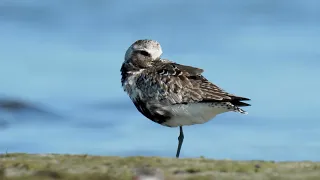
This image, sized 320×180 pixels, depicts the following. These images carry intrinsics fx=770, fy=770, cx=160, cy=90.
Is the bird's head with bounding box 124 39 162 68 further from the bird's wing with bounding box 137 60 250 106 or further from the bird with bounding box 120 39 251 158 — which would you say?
the bird's wing with bounding box 137 60 250 106

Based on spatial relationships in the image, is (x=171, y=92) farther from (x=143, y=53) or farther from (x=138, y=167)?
(x=138, y=167)

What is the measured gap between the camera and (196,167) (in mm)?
10867

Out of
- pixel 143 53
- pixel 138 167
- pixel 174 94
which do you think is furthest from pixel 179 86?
pixel 138 167

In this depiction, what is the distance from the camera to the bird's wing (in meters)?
17.7

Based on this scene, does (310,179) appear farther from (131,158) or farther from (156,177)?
(131,158)

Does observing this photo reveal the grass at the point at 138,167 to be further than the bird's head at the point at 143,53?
No

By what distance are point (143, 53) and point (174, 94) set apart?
5.51 ft

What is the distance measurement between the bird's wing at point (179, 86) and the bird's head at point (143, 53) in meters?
0.47

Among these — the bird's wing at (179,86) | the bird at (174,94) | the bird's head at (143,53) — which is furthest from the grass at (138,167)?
the bird's head at (143,53)

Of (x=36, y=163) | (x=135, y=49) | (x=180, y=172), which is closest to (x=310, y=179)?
(x=180, y=172)

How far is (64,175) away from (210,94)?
830cm

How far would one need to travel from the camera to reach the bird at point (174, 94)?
17.5m

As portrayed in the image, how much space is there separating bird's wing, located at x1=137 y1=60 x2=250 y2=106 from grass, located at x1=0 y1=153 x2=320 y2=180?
5.38m

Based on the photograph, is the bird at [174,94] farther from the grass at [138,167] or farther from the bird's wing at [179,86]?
the grass at [138,167]
